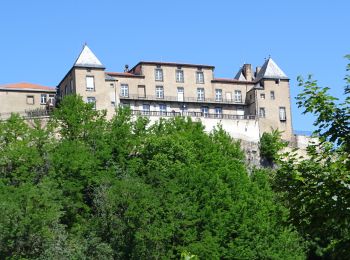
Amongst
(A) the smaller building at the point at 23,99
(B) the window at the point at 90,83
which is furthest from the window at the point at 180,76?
(A) the smaller building at the point at 23,99

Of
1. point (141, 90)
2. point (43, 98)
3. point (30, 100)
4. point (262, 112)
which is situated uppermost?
point (141, 90)

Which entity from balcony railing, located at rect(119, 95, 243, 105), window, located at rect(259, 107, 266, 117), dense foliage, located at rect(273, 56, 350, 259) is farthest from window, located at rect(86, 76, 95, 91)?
dense foliage, located at rect(273, 56, 350, 259)

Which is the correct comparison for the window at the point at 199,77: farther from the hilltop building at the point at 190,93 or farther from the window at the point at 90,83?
the window at the point at 90,83

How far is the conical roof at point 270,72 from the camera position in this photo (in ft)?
277

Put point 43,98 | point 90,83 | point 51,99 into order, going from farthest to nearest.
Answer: point 51,99 → point 43,98 → point 90,83

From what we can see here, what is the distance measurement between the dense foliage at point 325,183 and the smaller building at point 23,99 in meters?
63.0

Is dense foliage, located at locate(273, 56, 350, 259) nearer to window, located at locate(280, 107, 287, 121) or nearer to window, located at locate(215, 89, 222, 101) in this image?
window, located at locate(280, 107, 287, 121)

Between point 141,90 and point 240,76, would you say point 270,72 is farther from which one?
point 141,90

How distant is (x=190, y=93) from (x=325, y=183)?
69037 millimetres

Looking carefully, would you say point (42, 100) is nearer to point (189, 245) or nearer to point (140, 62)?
point (140, 62)

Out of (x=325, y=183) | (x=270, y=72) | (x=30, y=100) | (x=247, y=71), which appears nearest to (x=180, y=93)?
(x=270, y=72)

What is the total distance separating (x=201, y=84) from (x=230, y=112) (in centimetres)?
468

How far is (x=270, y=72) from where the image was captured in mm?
85188

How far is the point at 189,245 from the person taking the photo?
5150cm
